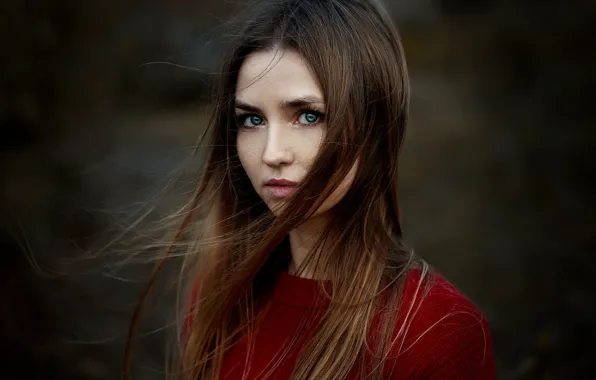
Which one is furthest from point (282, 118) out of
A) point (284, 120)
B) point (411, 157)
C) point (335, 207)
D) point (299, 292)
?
point (411, 157)

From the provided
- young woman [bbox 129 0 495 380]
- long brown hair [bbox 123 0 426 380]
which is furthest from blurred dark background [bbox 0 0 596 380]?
young woman [bbox 129 0 495 380]

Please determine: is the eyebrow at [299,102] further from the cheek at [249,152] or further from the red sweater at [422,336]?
the red sweater at [422,336]

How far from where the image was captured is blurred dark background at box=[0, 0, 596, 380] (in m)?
2.70

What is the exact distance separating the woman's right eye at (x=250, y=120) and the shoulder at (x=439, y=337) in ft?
1.47

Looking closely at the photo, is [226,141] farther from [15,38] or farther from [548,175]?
[548,175]

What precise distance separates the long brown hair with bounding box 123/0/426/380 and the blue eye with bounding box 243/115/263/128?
2.1 inches

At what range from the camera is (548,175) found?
3299 millimetres

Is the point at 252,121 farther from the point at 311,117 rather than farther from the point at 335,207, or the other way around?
the point at 335,207

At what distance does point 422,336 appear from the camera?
123 centimetres

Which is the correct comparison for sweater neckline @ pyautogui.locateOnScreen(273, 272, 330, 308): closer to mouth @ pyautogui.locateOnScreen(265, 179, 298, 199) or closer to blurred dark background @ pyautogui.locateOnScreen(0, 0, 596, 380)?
mouth @ pyautogui.locateOnScreen(265, 179, 298, 199)

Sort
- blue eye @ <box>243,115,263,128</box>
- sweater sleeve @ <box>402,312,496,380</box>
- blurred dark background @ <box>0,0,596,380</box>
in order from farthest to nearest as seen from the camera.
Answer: blurred dark background @ <box>0,0,596,380</box> < blue eye @ <box>243,115,263,128</box> < sweater sleeve @ <box>402,312,496,380</box>

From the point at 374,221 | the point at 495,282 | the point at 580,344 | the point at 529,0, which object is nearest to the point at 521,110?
the point at 529,0

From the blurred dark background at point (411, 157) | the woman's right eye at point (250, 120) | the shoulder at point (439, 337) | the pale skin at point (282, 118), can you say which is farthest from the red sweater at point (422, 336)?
the blurred dark background at point (411, 157)

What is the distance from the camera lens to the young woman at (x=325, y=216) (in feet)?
4.03
